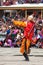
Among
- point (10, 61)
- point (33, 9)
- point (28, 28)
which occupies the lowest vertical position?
point (33, 9)

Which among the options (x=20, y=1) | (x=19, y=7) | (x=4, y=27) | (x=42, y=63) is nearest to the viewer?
(x=42, y=63)

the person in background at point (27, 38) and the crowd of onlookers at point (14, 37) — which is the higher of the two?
the person in background at point (27, 38)

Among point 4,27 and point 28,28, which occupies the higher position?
point 28,28

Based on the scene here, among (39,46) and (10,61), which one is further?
(39,46)

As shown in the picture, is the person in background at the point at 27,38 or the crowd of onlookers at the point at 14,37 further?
the crowd of onlookers at the point at 14,37

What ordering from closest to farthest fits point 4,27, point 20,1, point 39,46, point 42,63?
1. point 42,63
2. point 39,46
3. point 4,27
4. point 20,1

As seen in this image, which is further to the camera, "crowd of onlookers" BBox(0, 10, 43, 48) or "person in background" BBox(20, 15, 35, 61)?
"crowd of onlookers" BBox(0, 10, 43, 48)

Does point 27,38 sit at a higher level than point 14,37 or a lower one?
higher

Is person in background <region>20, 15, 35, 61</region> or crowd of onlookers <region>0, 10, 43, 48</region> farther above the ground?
person in background <region>20, 15, 35, 61</region>

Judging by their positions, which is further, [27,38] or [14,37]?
[14,37]

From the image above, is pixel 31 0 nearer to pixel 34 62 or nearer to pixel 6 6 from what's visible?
pixel 6 6

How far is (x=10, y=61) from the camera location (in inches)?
609

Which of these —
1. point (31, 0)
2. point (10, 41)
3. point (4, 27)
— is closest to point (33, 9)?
point (31, 0)

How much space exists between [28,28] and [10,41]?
25.3 feet
